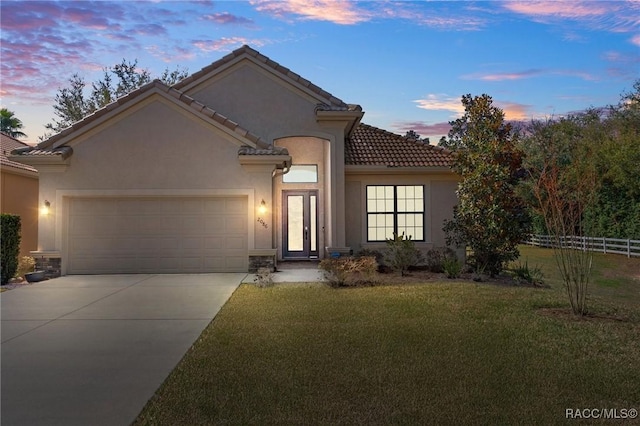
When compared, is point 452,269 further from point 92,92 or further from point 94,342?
point 92,92

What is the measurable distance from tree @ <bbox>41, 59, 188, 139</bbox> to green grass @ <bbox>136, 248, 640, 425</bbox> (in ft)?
84.7

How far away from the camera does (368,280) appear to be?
1188 centimetres

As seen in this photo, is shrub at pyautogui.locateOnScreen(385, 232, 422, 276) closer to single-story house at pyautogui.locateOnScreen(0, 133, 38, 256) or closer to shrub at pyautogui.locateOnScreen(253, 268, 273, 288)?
shrub at pyautogui.locateOnScreen(253, 268, 273, 288)

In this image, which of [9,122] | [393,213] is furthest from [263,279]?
[9,122]

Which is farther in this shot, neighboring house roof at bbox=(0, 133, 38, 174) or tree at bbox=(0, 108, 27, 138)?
tree at bbox=(0, 108, 27, 138)

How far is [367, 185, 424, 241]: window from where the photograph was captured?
15594mm

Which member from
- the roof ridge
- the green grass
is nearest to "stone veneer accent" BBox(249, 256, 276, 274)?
the green grass

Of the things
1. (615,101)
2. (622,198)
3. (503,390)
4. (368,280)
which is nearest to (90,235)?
(368,280)

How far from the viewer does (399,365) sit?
5492 millimetres

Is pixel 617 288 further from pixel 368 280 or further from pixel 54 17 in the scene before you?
pixel 54 17

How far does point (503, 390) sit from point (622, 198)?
2428cm

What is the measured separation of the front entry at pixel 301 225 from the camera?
16.5 metres

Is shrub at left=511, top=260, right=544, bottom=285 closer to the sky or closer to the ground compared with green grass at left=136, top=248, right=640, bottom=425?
closer to the sky

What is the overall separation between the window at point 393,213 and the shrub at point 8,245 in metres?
10.6
